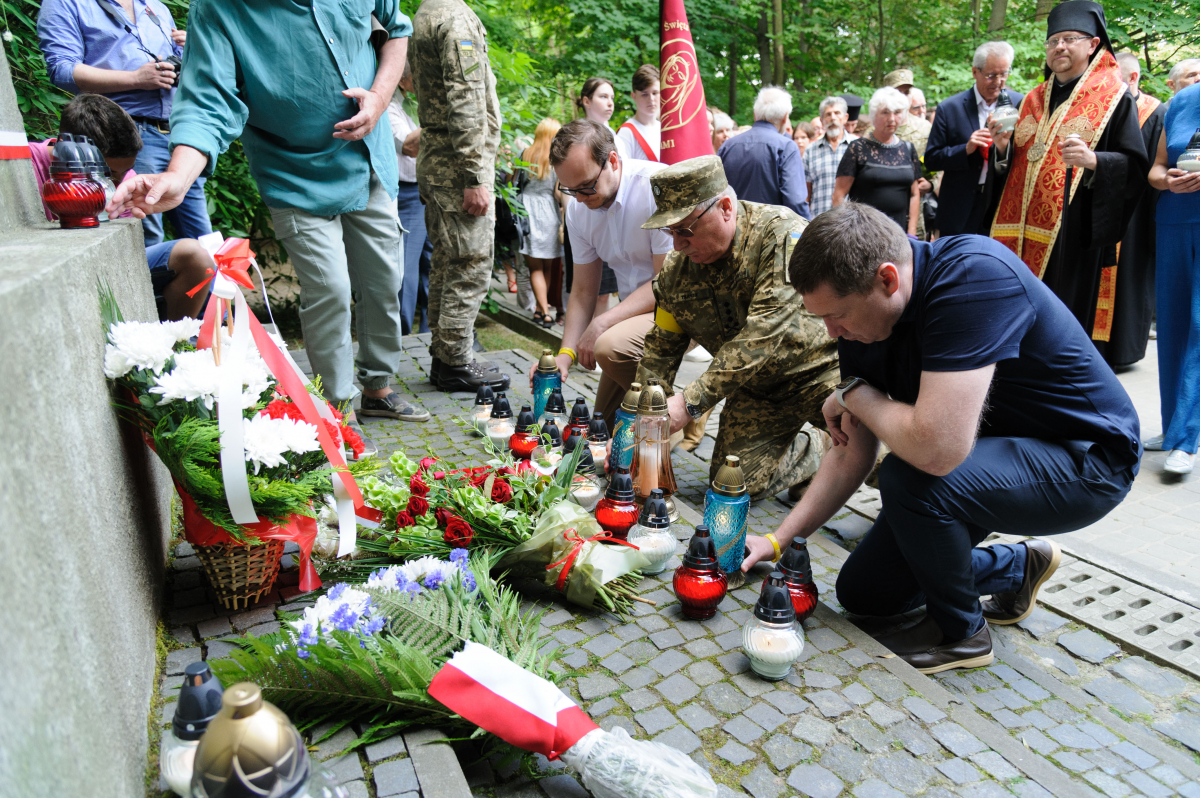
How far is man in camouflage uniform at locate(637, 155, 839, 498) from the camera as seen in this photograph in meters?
3.32

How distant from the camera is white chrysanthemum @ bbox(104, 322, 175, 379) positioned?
216cm

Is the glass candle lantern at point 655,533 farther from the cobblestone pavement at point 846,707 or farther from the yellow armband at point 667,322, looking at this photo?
the yellow armband at point 667,322

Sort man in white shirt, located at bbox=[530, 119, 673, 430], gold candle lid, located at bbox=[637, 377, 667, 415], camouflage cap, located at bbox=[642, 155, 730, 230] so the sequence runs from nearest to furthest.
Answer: gold candle lid, located at bbox=[637, 377, 667, 415] → camouflage cap, located at bbox=[642, 155, 730, 230] → man in white shirt, located at bbox=[530, 119, 673, 430]

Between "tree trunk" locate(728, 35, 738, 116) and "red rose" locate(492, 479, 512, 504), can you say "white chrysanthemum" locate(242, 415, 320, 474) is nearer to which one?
"red rose" locate(492, 479, 512, 504)

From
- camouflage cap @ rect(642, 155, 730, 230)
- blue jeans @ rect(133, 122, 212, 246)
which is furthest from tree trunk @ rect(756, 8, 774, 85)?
camouflage cap @ rect(642, 155, 730, 230)

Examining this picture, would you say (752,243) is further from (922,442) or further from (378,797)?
(378,797)

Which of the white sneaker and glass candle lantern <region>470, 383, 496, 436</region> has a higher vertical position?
glass candle lantern <region>470, 383, 496, 436</region>

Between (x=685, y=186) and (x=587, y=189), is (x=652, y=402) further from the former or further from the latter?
(x=587, y=189)

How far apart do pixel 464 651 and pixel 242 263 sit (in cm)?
151

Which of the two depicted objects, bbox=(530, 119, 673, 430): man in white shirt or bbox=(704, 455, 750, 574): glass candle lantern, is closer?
bbox=(704, 455, 750, 574): glass candle lantern

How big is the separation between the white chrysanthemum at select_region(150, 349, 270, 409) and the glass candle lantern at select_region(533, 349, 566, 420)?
1894mm

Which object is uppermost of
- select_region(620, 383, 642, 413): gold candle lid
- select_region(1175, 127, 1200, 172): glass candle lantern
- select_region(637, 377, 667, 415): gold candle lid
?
select_region(1175, 127, 1200, 172): glass candle lantern

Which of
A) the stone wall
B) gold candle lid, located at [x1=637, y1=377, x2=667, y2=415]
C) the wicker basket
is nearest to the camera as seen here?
the stone wall

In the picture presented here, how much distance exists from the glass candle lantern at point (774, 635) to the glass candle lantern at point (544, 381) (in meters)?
2.04
